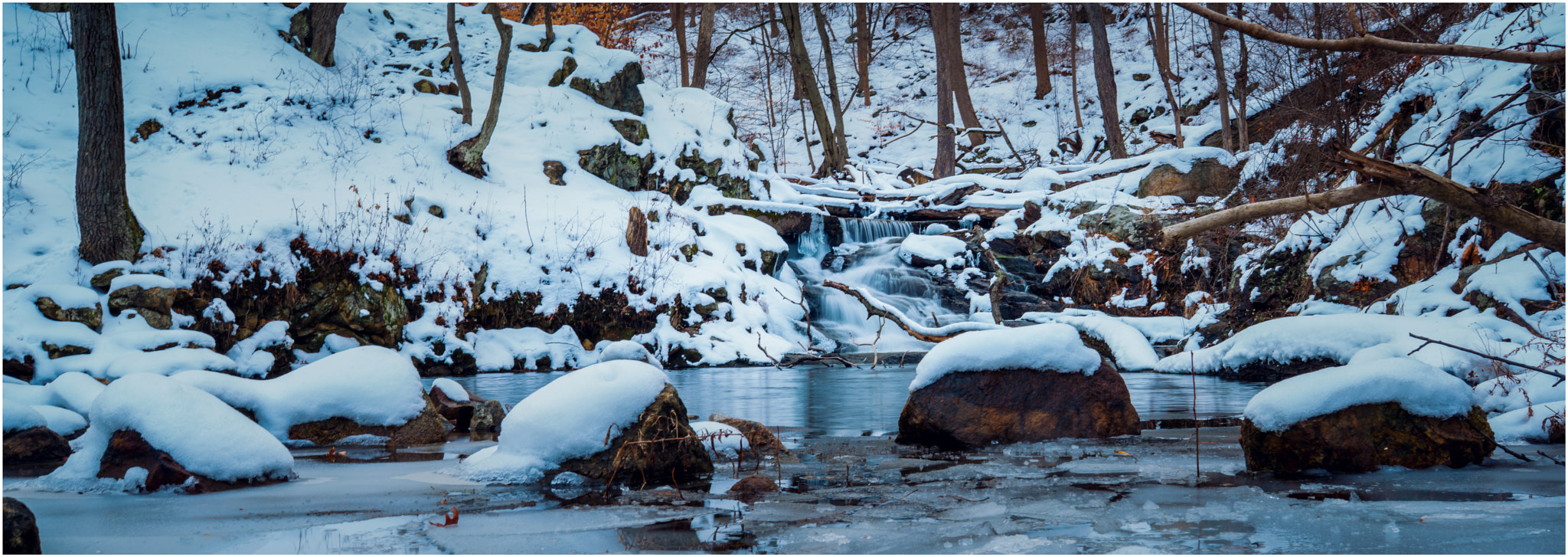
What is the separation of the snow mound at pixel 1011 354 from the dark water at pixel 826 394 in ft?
2.58

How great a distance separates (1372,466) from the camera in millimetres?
3256

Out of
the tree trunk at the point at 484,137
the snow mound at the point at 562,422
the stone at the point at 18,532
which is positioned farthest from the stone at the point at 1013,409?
the tree trunk at the point at 484,137

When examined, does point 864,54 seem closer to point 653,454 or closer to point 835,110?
point 835,110

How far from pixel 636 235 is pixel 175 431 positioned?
798 centimetres

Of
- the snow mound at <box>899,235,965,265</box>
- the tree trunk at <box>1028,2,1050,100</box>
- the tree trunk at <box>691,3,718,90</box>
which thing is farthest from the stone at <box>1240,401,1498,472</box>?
the tree trunk at <box>1028,2,1050,100</box>

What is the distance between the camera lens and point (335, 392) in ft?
15.3

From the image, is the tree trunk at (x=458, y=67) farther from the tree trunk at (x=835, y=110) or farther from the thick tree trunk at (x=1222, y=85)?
the thick tree trunk at (x=1222, y=85)

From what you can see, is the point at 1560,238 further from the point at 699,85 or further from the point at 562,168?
the point at 699,85

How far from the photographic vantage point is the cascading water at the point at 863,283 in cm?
1177

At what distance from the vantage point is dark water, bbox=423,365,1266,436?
5578mm

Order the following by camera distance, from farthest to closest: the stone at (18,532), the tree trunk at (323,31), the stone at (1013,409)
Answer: the tree trunk at (323,31)
the stone at (1013,409)
the stone at (18,532)

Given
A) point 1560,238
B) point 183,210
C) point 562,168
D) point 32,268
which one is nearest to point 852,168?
point 562,168

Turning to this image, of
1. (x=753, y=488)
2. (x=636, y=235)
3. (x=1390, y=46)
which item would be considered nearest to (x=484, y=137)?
(x=636, y=235)

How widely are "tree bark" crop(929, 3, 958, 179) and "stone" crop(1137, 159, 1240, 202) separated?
508 centimetres
